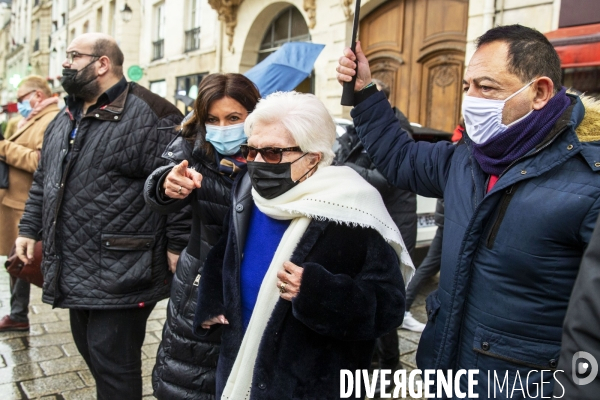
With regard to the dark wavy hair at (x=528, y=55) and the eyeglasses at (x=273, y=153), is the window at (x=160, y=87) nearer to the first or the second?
the eyeglasses at (x=273, y=153)

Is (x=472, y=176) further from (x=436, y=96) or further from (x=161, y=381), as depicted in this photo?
(x=436, y=96)

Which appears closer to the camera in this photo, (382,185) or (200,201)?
(200,201)

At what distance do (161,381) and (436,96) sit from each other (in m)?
8.04

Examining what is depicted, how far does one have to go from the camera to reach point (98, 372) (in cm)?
294

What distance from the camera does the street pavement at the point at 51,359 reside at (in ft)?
12.7

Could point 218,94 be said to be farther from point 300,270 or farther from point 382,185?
point 382,185

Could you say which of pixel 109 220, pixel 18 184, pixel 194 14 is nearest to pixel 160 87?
pixel 194 14

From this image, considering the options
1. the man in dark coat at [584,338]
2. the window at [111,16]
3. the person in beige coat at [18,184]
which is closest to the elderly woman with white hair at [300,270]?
the man in dark coat at [584,338]

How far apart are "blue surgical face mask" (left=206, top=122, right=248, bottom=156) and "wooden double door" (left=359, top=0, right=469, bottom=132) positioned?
705cm

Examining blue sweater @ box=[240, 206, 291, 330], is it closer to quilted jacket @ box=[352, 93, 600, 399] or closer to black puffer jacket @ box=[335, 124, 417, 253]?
quilted jacket @ box=[352, 93, 600, 399]

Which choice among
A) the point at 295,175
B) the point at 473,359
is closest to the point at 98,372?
the point at 295,175

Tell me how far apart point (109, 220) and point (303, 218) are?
1.41 metres

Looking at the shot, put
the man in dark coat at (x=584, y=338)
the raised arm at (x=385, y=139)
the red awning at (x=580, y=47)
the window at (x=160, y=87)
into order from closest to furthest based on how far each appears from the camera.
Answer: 1. the man in dark coat at (x=584, y=338)
2. the raised arm at (x=385, y=139)
3. the red awning at (x=580, y=47)
4. the window at (x=160, y=87)

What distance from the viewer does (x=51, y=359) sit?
440 cm
